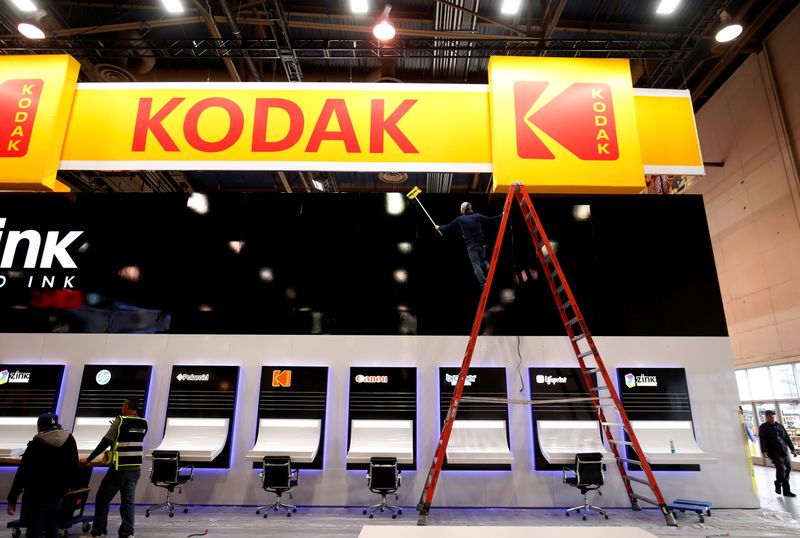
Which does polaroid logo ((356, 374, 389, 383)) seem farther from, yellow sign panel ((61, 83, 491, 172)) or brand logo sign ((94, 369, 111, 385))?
brand logo sign ((94, 369, 111, 385))

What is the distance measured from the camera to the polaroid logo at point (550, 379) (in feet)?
21.6

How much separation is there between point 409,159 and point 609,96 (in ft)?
6.61

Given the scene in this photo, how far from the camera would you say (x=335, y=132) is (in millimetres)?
4566

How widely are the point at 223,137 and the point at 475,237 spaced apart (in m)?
3.58

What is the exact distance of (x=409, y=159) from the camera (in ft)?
14.8

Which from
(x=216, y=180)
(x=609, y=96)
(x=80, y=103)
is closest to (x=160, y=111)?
(x=80, y=103)

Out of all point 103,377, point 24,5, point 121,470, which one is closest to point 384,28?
point 24,5

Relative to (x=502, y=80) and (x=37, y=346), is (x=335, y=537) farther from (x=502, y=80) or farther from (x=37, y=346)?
(x=37, y=346)

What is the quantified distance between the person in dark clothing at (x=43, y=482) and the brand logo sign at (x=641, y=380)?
6.48 metres

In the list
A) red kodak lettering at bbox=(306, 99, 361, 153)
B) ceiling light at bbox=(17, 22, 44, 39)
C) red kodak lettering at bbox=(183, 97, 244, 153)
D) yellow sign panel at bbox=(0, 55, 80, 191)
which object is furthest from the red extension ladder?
ceiling light at bbox=(17, 22, 44, 39)

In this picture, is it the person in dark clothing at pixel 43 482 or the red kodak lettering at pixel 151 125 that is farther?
the red kodak lettering at pixel 151 125

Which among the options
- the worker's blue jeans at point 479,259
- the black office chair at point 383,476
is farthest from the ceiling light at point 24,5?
the black office chair at point 383,476

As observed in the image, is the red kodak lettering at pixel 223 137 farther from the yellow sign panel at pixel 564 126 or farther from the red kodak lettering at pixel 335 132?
the yellow sign panel at pixel 564 126

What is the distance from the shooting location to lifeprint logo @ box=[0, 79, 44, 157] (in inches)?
172
